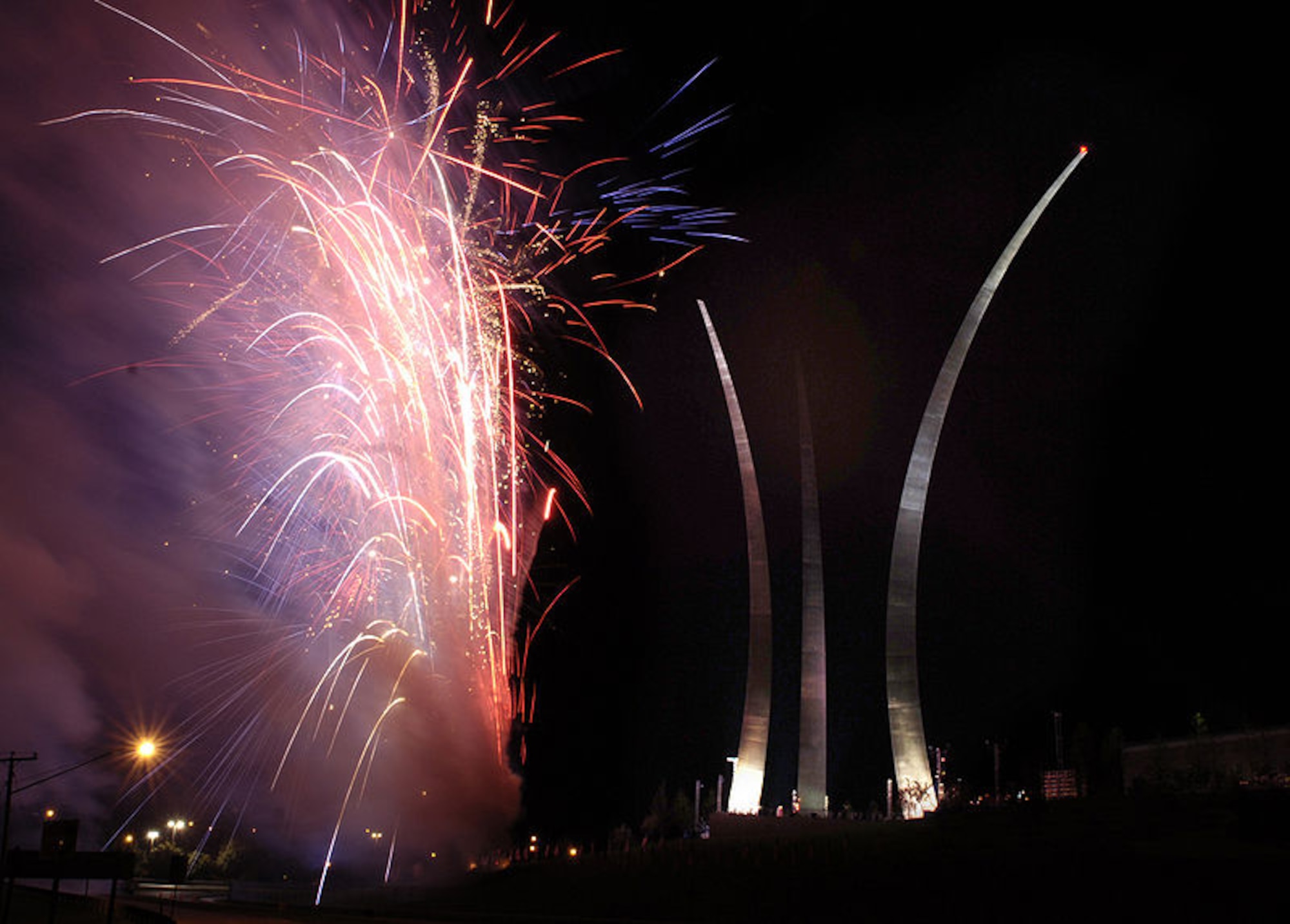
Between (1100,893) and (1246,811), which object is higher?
(1246,811)

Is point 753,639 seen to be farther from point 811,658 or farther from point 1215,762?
point 1215,762

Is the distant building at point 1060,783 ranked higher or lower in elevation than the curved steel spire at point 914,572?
lower

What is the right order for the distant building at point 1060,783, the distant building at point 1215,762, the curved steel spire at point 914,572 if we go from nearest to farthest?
the distant building at point 1215,762 < the distant building at point 1060,783 < the curved steel spire at point 914,572

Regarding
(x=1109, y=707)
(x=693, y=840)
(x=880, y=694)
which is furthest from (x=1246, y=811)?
(x=880, y=694)

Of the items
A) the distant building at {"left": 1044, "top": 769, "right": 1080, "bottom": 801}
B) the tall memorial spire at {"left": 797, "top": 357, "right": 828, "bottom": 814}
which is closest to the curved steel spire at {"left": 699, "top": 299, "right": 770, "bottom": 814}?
the tall memorial spire at {"left": 797, "top": 357, "right": 828, "bottom": 814}

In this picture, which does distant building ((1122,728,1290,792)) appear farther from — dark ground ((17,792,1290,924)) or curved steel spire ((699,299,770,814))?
curved steel spire ((699,299,770,814))

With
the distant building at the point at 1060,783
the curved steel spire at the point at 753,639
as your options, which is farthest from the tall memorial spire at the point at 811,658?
the distant building at the point at 1060,783

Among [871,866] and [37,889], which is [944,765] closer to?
[871,866]

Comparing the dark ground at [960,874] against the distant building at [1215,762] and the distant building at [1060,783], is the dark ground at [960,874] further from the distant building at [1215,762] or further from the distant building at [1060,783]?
the distant building at [1060,783]
